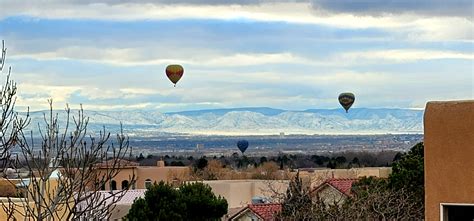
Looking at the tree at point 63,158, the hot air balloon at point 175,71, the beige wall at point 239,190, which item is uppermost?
the hot air balloon at point 175,71

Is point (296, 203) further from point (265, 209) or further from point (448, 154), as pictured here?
point (448, 154)

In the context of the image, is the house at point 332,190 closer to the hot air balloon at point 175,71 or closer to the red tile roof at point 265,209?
the red tile roof at point 265,209

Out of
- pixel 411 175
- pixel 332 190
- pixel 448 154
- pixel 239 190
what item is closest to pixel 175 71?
pixel 239 190

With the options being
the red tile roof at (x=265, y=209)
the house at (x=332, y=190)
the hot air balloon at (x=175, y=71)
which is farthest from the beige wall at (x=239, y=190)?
the red tile roof at (x=265, y=209)

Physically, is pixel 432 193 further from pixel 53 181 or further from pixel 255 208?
pixel 255 208

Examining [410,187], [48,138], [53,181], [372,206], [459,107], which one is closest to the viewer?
[48,138]

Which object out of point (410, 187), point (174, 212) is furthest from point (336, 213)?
point (174, 212)
